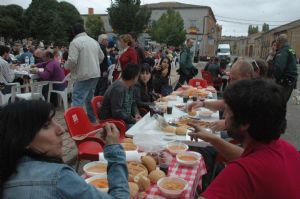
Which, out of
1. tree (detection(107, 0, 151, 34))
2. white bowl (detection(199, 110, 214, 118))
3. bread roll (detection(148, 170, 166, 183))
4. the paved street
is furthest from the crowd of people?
tree (detection(107, 0, 151, 34))

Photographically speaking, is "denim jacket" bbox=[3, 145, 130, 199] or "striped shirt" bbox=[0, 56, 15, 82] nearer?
"denim jacket" bbox=[3, 145, 130, 199]

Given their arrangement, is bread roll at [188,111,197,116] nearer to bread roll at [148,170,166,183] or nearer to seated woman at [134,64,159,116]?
seated woman at [134,64,159,116]

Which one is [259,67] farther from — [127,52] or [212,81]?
[212,81]

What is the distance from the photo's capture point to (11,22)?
35.4 metres

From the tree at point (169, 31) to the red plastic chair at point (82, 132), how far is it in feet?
117

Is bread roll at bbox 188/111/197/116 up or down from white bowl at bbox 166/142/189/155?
up

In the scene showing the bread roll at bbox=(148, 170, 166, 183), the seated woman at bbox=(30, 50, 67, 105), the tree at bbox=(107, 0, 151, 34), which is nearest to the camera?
the bread roll at bbox=(148, 170, 166, 183)

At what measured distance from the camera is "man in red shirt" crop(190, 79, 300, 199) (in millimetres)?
1271

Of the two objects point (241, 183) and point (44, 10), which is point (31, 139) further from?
point (44, 10)

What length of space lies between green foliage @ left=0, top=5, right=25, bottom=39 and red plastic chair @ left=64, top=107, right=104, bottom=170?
1429 inches

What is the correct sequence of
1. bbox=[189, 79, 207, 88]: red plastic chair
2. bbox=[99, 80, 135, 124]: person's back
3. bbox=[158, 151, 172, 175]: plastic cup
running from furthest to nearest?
bbox=[189, 79, 207, 88]: red plastic chair < bbox=[99, 80, 135, 124]: person's back < bbox=[158, 151, 172, 175]: plastic cup

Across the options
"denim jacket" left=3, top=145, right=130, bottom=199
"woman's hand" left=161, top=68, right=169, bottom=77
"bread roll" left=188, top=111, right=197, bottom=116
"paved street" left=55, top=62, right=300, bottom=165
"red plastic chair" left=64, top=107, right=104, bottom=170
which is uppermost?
"woman's hand" left=161, top=68, right=169, bottom=77

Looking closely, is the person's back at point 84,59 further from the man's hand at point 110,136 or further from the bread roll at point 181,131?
the man's hand at point 110,136

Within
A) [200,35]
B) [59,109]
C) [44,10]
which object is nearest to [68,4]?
[44,10]
